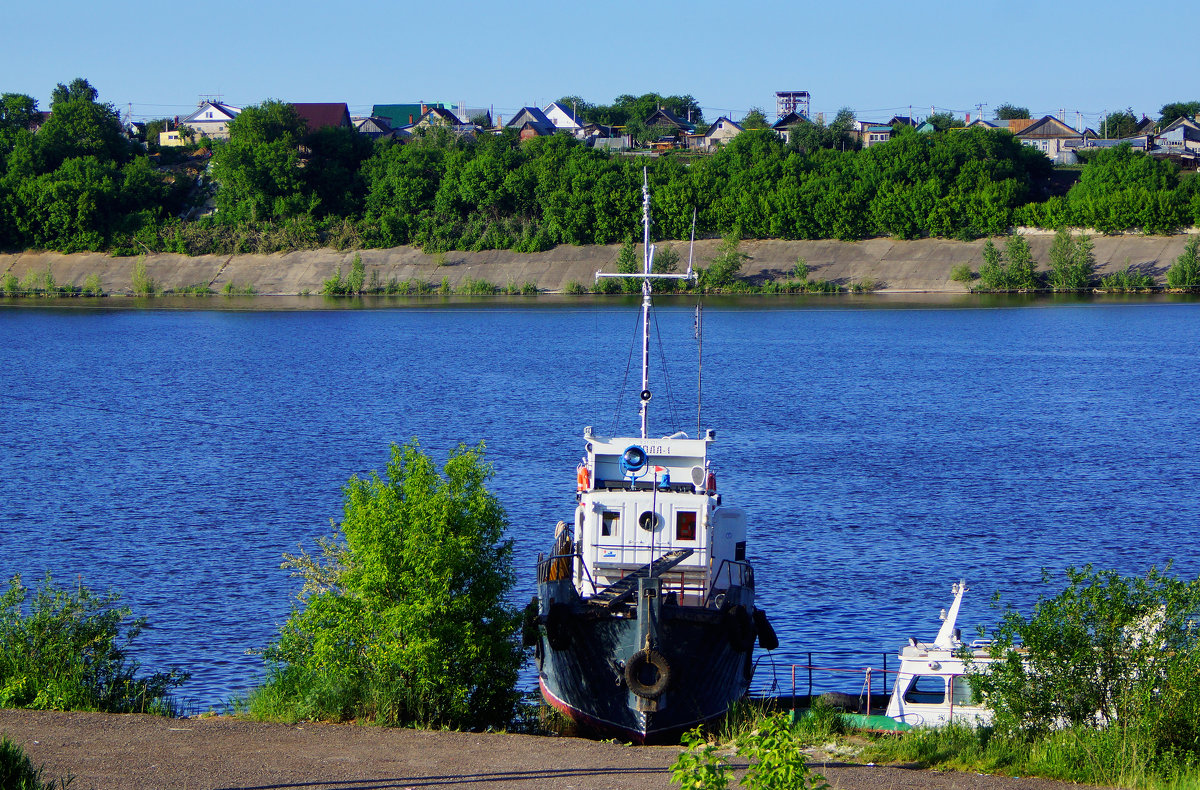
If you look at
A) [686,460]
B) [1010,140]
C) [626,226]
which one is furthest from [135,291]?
[686,460]

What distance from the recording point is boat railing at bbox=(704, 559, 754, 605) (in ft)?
82.8

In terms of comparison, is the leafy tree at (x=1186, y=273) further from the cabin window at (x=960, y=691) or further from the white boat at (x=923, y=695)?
the cabin window at (x=960, y=691)

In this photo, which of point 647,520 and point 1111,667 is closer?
point 1111,667

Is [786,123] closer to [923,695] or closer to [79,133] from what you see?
[79,133]

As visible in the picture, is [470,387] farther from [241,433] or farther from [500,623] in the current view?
[500,623]

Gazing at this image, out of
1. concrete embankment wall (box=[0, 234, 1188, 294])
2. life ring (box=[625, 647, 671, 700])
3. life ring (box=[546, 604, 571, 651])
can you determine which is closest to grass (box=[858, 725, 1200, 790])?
life ring (box=[625, 647, 671, 700])

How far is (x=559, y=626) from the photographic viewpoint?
2286 centimetres

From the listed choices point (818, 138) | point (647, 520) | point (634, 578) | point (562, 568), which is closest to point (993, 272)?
point (818, 138)

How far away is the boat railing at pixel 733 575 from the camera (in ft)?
82.8

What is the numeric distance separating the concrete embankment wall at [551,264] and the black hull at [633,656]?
112199mm

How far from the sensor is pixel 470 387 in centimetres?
7350

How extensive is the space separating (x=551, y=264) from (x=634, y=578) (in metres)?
124

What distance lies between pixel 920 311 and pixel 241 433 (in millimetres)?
73661

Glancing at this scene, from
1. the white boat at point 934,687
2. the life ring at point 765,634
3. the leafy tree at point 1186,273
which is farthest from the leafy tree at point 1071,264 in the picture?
the life ring at point 765,634
